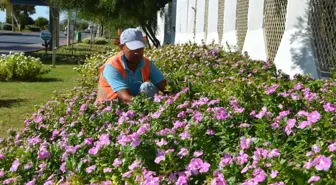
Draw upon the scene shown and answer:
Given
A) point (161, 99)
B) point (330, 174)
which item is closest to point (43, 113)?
point (161, 99)

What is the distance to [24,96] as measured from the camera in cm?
955

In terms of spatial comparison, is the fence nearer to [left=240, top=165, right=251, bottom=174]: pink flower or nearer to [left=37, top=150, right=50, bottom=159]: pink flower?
[left=37, top=150, right=50, bottom=159]: pink flower

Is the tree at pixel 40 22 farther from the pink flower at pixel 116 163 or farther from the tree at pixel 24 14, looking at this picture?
the pink flower at pixel 116 163

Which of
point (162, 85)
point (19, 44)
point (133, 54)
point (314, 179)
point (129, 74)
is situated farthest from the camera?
point (19, 44)

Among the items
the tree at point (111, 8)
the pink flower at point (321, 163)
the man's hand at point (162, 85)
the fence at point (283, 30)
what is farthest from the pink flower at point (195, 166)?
the tree at point (111, 8)

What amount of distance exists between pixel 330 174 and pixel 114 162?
1.01m

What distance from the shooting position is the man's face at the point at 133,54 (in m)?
4.62

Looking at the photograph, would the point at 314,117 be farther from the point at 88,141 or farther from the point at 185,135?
the point at 88,141

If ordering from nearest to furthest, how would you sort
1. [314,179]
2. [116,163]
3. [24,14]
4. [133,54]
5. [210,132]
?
[314,179] → [116,163] → [210,132] → [133,54] → [24,14]

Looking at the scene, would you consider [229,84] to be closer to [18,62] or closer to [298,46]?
[298,46]

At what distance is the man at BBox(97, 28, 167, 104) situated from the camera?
446cm

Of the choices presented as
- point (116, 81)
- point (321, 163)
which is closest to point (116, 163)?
point (321, 163)

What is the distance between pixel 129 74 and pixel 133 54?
218 millimetres

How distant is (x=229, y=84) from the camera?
4.47 m
